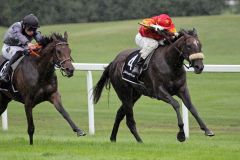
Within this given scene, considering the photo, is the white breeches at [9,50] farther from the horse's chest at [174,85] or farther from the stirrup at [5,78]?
the horse's chest at [174,85]

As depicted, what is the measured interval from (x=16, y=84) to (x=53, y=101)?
0.84 metres

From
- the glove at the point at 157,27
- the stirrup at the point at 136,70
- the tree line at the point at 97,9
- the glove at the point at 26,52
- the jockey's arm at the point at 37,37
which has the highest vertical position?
the glove at the point at 157,27

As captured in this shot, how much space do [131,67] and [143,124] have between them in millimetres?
4842

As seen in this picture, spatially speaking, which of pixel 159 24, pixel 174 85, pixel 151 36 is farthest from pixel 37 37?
pixel 174 85

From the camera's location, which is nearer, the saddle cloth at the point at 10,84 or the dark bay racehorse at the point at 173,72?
the dark bay racehorse at the point at 173,72

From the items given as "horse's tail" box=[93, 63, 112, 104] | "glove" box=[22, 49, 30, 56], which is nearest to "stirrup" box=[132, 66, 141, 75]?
"horse's tail" box=[93, 63, 112, 104]

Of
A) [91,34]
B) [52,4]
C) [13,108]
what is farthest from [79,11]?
[13,108]

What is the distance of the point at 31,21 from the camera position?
12.2 metres

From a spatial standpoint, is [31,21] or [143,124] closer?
[31,21]

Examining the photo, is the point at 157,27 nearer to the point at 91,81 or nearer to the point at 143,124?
the point at 91,81

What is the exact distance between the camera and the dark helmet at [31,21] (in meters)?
12.2

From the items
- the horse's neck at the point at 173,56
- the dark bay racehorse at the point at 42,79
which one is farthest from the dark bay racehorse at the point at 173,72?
the dark bay racehorse at the point at 42,79

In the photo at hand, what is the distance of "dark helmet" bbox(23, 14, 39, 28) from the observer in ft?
39.9

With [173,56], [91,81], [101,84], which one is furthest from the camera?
[91,81]
